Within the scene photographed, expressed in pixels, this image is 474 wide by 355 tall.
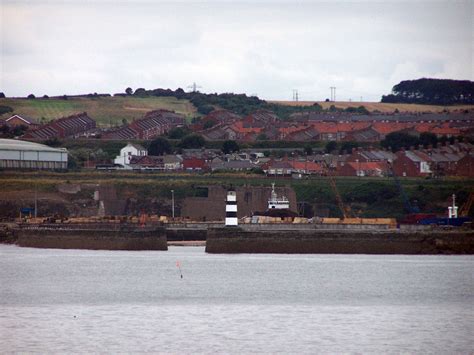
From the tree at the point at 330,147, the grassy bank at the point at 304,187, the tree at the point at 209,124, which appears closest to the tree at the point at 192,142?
the tree at the point at 330,147

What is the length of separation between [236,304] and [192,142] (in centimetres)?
9209

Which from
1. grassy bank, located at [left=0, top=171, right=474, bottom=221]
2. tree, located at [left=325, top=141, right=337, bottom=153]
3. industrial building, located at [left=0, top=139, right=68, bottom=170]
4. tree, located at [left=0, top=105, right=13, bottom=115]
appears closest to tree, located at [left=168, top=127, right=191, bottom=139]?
tree, located at [left=325, top=141, right=337, bottom=153]

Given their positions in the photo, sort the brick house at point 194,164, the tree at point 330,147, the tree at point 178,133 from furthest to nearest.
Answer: the tree at point 178,133 < the tree at point 330,147 < the brick house at point 194,164

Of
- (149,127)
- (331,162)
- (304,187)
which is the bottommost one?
(304,187)

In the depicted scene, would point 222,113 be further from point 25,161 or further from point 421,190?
point 421,190

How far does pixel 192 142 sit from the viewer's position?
14162 centimetres

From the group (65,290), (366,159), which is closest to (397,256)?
(65,290)

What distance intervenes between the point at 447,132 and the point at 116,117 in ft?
159

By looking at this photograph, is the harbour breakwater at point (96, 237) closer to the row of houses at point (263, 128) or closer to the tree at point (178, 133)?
the row of houses at point (263, 128)

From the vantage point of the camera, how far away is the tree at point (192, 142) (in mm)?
140750

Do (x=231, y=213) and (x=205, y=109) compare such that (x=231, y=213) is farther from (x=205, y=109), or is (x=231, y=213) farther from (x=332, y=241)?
(x=205, y=109)

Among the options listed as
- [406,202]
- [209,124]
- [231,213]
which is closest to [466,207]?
[406,202]

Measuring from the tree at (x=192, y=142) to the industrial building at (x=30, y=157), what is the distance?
20006 mm

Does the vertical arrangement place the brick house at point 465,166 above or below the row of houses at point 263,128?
below
